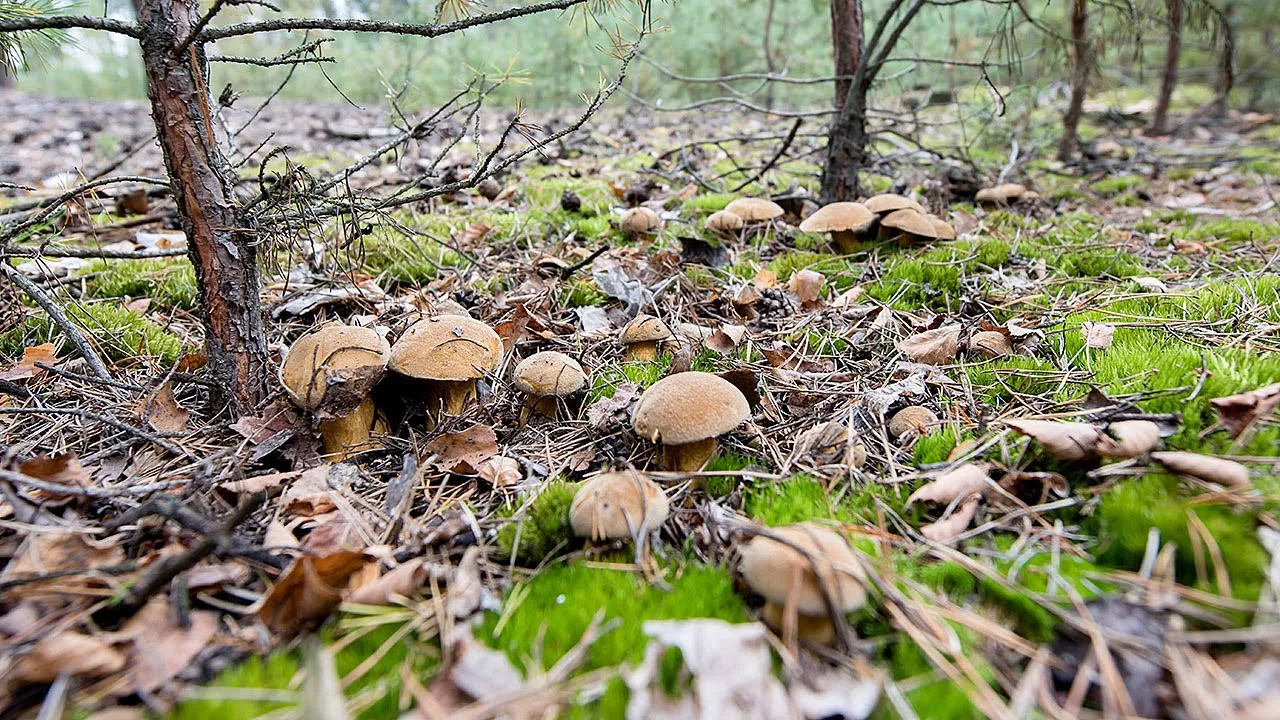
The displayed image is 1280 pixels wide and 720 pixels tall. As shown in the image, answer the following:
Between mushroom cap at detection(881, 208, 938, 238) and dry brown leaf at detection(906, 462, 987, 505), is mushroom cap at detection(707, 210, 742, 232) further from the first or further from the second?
dry brown leaf at detection(906, 462, 987, 505)

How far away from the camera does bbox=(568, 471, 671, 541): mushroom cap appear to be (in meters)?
1.73

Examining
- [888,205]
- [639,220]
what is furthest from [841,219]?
[639,220]

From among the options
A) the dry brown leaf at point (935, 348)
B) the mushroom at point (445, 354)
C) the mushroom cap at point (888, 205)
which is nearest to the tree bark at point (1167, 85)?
the mushroom cap at point (888, 205)

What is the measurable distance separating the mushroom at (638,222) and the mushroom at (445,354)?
221cm

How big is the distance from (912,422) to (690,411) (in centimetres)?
81

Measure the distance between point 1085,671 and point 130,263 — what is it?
4.89 m

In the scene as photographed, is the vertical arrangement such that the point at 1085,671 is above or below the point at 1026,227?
below

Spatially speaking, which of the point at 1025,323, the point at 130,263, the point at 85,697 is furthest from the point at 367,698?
the point at 130,263

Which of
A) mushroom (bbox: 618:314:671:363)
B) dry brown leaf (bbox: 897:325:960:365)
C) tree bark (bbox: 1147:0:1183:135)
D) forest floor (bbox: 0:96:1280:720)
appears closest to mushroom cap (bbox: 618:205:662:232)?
forest floor (bbox: 0:96:1280:720)

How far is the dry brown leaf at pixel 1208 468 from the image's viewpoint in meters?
1.54

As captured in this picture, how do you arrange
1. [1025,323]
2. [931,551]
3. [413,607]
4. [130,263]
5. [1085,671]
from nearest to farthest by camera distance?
[1085,671], [413,607], [931,551], [1025,323], [130,263]

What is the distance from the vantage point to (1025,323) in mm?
3016

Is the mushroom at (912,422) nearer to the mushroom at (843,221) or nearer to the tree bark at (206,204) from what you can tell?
the mushroom at (843,221)

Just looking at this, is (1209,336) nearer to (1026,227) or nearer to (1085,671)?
(1085,671)
